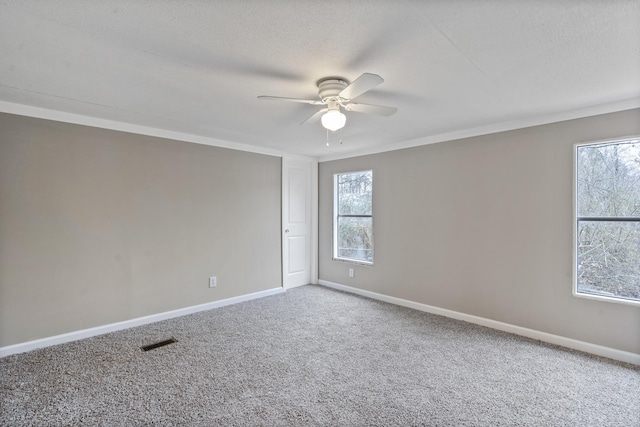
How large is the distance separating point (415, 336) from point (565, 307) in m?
1.43

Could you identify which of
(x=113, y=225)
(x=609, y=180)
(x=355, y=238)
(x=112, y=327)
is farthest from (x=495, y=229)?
(x=112, y=327)

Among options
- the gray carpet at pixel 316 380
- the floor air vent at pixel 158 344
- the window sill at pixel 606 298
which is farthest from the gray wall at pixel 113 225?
the window sill at pixel 606 298

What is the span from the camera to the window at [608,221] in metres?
2.63

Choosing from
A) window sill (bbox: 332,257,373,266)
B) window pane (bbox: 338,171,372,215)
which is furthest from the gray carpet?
window pane (bbox: 338,171,372,215)

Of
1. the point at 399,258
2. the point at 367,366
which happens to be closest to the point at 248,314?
the point at 367,366

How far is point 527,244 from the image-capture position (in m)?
3.14

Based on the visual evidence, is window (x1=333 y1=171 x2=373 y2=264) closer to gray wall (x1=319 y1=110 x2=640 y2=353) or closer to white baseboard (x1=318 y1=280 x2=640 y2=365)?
gray wall (x1=319 y1=110 x2=640 y2=353)

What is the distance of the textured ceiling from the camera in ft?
4.84

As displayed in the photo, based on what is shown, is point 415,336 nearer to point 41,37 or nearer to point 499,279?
point 499,279

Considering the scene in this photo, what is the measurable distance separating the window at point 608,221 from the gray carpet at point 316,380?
Answer: 0.66 metres

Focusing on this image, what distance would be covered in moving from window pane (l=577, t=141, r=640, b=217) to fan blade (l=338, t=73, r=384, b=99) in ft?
7.66

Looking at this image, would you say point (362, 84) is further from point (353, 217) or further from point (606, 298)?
point (353, 217)

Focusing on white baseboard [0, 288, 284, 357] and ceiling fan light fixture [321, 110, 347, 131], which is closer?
ceiling fan light fixture [321, 110, 347, 131]

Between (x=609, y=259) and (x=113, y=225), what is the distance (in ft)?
15.8
